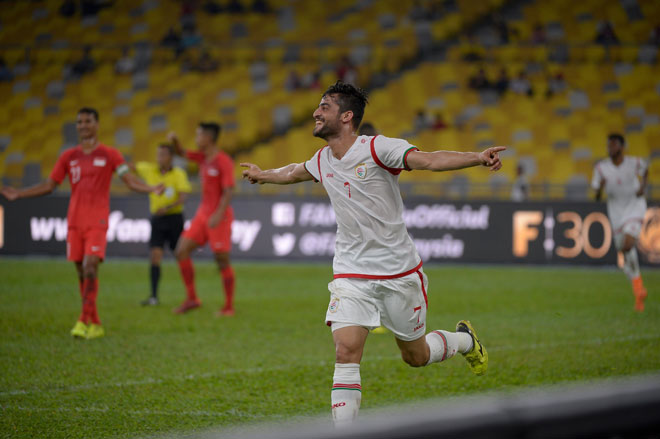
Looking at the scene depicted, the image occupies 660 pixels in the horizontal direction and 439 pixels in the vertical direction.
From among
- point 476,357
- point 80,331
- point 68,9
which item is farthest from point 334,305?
point 68,9

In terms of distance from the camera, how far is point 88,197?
853cm

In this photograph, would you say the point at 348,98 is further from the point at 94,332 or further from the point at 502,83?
the point at 502,83

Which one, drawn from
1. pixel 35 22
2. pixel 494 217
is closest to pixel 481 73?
pixel 494 217

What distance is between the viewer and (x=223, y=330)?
928cm

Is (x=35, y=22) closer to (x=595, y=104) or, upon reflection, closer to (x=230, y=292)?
(x=595, y=104)

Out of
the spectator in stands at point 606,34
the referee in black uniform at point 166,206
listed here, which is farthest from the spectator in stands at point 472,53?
the referee in black uniform at point 166,206

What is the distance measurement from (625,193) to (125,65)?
Answer: 825 inches

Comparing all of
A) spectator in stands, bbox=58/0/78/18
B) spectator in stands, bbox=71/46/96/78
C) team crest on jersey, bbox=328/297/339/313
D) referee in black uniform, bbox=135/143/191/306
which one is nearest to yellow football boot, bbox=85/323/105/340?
referee in black uniform, bbox=135/143/191/306

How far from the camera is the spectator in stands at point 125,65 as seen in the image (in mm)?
28091

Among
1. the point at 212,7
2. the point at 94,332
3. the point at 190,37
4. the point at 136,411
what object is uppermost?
the point at 212,7

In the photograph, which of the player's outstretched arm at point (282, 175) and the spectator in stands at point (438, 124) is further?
the spectator in stands at point (438, 124)

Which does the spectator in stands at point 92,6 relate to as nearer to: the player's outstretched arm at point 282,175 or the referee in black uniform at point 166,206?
the referee in black uniform at point 166,206

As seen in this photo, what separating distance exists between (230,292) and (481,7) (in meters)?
21.6

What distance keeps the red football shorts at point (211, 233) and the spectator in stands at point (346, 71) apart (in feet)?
55.0
